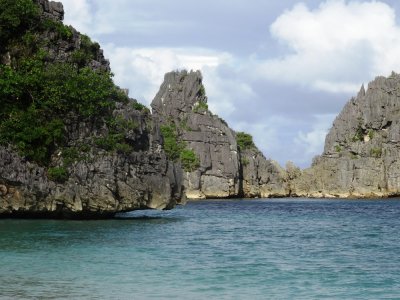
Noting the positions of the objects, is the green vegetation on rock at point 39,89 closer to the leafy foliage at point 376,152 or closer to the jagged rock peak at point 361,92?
the leafy foliage at point 376,152

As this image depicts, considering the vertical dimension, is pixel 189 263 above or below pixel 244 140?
below

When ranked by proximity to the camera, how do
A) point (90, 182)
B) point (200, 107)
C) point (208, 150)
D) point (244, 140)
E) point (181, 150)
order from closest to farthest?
point (90, 182), point (181, 150), point (208, 150), point (200, 107), point (244, 140)

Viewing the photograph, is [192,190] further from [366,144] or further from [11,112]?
[11,112]

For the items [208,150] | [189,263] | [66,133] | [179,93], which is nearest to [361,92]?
[208,150]

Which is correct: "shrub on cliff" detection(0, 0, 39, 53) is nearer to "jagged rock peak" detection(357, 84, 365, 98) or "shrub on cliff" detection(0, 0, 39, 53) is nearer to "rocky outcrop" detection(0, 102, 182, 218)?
"rocky outcrop" detection(0, 102, 182, 218)

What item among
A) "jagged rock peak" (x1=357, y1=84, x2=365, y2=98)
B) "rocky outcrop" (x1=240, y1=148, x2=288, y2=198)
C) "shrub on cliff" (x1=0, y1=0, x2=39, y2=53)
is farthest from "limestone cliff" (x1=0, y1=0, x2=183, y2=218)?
"jagged rock peak" (x1=357, y1=84, x2=365, y2=98)

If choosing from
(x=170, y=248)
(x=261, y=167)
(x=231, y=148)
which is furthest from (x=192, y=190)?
(x=170, y=248)

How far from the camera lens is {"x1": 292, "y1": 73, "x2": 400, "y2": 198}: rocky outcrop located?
108375mm

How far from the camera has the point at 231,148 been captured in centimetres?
11038

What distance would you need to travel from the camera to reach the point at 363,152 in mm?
112438

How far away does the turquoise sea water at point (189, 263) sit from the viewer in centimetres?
1567

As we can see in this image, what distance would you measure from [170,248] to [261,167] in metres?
95.4

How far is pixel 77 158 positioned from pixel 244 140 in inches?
3512

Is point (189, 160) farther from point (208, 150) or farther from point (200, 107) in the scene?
point (200, 107)
